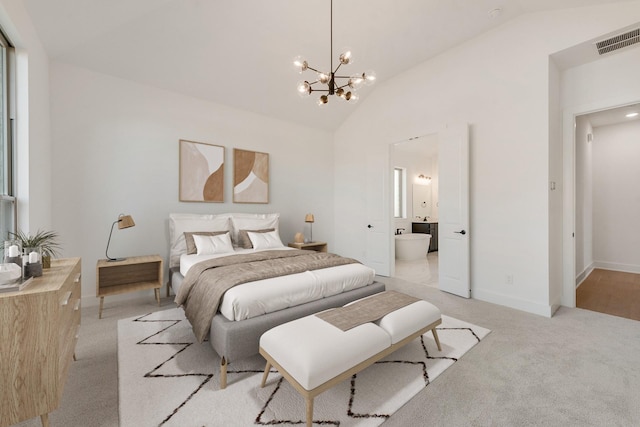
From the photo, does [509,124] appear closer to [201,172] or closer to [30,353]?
[201,172]

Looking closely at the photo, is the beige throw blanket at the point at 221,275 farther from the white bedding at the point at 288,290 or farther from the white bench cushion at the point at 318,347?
the white bench cushion at the point at 318,347

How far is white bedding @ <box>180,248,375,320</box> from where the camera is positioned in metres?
2.06

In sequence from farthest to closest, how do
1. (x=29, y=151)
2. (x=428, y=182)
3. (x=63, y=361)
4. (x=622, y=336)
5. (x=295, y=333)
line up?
(x=428, y=182) → (x=622, y=336) → (x=29, y=151) → (x=295, y=333) → (x=63, y=361)

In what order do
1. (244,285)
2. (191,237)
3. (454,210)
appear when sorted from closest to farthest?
1. (244,285)
2. (191,237)
3. (454,210)

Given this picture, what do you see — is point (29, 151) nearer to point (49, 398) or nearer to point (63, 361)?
point (63, 361)

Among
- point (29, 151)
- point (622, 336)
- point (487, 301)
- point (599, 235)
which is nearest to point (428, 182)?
point (599, 235)

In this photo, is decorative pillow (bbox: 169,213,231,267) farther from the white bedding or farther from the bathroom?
the bathroom

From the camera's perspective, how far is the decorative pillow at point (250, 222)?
415 centimetres

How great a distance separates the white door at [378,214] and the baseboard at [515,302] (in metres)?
1.53

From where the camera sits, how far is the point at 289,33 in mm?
3543

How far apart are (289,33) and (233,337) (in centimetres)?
362

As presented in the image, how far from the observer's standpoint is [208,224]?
Answer: 153 inches

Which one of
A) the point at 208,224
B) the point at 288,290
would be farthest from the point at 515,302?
the point at 208,224

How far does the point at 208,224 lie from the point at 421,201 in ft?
20.4
